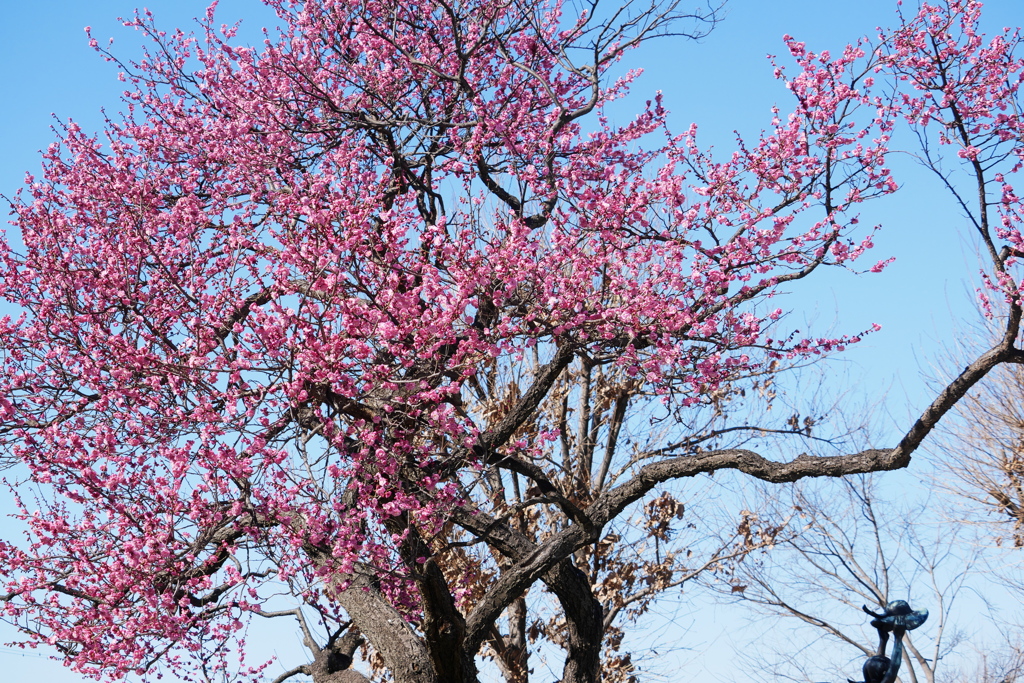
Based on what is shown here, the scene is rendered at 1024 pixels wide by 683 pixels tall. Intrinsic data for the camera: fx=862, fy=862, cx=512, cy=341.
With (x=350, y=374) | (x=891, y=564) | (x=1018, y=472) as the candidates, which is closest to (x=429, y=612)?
(x=350, y=374)

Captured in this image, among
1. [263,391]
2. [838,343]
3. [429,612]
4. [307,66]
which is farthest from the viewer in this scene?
[307,66]

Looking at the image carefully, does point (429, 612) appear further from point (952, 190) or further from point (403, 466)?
point (952, 190)

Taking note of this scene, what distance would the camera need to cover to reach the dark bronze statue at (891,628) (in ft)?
16.0

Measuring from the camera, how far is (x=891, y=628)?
195 inches

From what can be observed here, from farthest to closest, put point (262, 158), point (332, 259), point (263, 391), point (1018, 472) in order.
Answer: point (1018, 472) → point (262, 158) → point (332, 259) → point (263, 391)

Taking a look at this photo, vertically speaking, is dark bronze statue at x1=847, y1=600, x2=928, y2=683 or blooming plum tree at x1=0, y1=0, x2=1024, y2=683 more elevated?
blooming plum tree at x1=0, y1=0, x2=1024, y2=683

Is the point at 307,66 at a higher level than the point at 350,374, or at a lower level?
higher

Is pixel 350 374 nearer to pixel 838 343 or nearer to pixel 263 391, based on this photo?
pixel 263 391

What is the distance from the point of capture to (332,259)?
631 centimetres

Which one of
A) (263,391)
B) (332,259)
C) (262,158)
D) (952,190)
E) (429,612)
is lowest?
(429,612)

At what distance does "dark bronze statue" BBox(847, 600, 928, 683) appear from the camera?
489 cm

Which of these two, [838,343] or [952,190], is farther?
[838,343]

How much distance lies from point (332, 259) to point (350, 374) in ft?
3.04

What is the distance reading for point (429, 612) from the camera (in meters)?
7.13
